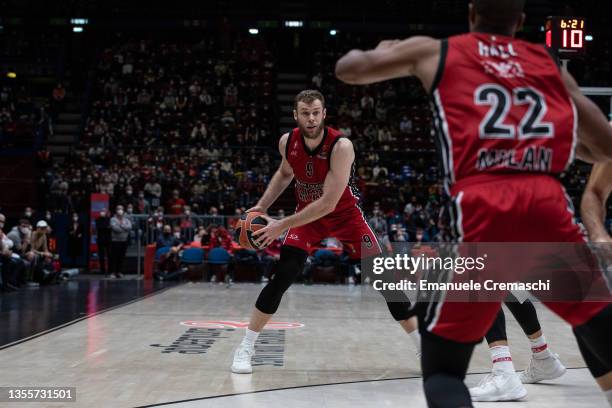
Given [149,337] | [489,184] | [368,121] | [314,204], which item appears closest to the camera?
[489,184]

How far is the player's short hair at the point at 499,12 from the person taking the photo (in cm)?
241

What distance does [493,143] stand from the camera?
2.35 m

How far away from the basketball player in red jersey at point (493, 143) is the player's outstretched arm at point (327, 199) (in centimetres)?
196

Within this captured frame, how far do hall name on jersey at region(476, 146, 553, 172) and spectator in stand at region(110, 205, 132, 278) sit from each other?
15034mm

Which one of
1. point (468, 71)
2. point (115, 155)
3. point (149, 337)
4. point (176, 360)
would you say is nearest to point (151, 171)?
point (115, 155)

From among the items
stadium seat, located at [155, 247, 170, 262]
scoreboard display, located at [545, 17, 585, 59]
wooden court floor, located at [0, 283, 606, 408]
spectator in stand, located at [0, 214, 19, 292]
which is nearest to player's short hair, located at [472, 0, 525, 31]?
wooden court floor, located at [0, 283, 606, 408]

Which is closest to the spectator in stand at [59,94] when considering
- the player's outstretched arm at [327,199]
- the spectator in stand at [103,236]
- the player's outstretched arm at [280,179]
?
the spectator in stand at [103,236]

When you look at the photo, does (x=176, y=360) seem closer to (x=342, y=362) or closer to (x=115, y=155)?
(x=342, y=362)

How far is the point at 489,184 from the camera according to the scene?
2322 mm

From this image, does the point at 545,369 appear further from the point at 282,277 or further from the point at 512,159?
the point at 512,159

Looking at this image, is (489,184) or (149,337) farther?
(149,337)

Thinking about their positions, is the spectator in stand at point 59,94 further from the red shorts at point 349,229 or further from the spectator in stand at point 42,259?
the red shorts at point 349,229

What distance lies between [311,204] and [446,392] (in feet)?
8.50

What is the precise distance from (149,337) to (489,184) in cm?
506
